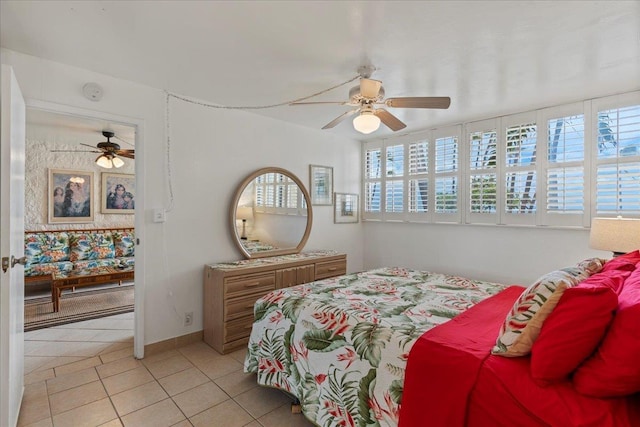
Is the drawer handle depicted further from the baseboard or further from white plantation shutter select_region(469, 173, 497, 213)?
white plantation shutter select_region(469, 173, 497, 213)

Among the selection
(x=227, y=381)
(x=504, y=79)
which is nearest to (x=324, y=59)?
(x=504, y=79)

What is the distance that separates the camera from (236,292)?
3.03 metres

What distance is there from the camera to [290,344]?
205 centimetres

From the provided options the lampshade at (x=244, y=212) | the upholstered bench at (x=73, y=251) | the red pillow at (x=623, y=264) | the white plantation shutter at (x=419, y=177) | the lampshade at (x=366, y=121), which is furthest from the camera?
the upholstered bench at (x=73, y=251)

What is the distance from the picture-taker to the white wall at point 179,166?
8.30 feet

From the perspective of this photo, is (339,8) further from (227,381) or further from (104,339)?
(104,339)

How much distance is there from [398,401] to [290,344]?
817mm

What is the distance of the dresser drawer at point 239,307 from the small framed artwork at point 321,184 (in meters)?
1.65

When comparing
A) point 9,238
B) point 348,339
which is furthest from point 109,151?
point 348,339

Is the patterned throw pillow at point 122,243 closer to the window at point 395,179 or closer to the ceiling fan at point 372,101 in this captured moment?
the window at point 395,179

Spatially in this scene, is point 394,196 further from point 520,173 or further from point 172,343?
point 172,343

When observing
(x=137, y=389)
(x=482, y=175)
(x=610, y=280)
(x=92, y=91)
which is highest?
(x=92, y=91)

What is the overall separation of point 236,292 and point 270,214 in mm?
1077

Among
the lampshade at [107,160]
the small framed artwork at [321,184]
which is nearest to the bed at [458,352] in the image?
the small framed artwork at [321,184]
